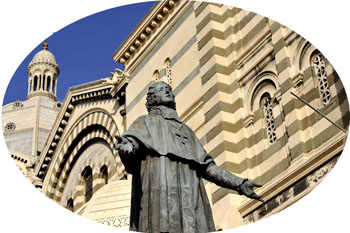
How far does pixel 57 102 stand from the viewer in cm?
4762

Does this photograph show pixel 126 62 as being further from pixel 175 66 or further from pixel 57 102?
pixel 57 102

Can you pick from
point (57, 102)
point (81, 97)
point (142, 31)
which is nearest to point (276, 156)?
point (142, 31)

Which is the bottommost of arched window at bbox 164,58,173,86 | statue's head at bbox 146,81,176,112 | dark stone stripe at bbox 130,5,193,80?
statue's head at bbox 146,81,176,112

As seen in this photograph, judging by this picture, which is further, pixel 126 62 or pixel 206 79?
pixel 126 62

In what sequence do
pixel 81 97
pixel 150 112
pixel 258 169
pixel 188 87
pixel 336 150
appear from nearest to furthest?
pixel 150 112 → pixel 336 150 → pixel 258 169 → pixel 188 87 → pixel 81 97

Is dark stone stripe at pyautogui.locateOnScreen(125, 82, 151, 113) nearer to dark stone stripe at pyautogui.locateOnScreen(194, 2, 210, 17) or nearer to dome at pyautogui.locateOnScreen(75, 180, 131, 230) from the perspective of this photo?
dome at pyautogui.locateOnScreen(75, 180, 131, 230)

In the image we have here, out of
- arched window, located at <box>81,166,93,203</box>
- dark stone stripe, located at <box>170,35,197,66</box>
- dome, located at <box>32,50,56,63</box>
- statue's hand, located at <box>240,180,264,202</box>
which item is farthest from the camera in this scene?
dome, located at <box>32,50,56,63</box>

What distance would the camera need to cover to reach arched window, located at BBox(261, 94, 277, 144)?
13.6 meters

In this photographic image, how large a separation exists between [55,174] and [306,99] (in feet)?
36.8

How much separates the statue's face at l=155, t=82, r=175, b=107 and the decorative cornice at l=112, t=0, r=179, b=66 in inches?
417

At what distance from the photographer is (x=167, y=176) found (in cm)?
623

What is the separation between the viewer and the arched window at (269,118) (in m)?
13.6

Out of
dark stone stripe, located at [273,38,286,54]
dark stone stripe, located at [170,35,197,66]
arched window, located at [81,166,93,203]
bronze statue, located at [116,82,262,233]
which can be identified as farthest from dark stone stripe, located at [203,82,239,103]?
bronze statue, located at [116,82,262,233]

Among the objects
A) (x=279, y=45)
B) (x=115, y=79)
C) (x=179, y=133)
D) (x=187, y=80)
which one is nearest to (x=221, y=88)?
(x=187, y=80)
